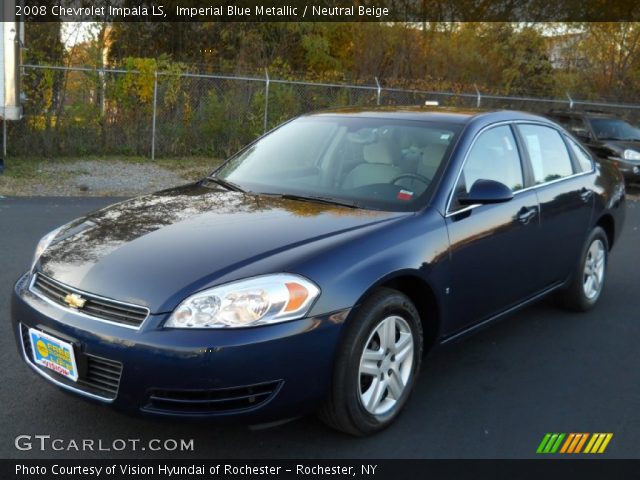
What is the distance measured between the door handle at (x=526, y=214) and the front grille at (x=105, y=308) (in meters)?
2.46

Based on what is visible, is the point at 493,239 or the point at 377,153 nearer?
the point at 493,239

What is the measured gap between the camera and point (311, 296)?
9.88 ft

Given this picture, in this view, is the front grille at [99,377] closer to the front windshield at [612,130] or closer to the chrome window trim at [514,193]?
the chrome window trim at [514,193]

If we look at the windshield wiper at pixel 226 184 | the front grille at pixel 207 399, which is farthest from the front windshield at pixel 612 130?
the front grille at pixel 207 399

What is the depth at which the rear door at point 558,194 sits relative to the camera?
4.69m

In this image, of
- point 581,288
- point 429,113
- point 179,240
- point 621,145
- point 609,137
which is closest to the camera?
point 179,240

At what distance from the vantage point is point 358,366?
3176mm

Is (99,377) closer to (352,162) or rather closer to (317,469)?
(317,469)

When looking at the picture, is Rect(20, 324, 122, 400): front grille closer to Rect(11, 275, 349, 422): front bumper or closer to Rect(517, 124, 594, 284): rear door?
Rect(11, 275, 349, 422): front bumper

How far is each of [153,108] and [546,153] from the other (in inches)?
461

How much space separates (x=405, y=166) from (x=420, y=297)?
0.84 m

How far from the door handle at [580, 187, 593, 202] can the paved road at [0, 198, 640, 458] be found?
0.93 metres

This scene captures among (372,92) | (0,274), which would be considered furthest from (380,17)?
(0,274)

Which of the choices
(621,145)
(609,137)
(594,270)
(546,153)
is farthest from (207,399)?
(609,137)
